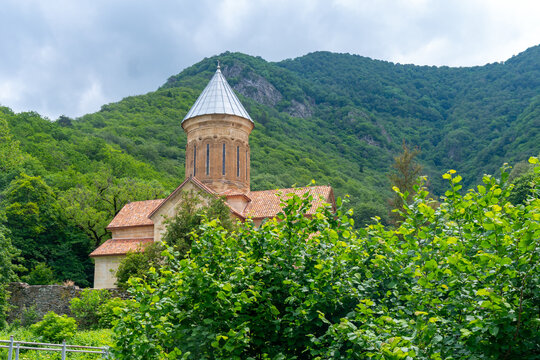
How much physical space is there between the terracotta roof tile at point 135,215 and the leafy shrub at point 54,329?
840 cm

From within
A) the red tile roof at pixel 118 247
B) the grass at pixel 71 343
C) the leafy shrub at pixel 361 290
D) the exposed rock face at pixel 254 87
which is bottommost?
the grass at pixel 71 343

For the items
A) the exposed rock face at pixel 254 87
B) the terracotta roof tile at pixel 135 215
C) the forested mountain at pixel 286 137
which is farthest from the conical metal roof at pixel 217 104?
the exposed rock face at pixel 254 87

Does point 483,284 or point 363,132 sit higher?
point 363,132

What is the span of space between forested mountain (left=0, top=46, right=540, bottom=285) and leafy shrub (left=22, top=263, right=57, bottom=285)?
3.29ft

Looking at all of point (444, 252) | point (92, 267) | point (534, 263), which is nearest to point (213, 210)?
point (444, 252)

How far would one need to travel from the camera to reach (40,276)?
24203 mm

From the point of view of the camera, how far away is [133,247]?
1977 centimetres

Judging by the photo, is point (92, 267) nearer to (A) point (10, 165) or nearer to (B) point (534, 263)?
(A) point (10, 165)

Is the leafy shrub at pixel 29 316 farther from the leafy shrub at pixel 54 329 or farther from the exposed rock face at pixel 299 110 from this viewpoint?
the exposed rock face at pixel 299 110

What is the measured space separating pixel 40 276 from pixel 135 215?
6.87 metres

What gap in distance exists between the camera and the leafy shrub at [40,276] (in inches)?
938

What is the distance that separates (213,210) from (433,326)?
11448 mm

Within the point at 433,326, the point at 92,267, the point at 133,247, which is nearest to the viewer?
the point at 433,326

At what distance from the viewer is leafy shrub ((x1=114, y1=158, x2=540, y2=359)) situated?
10.5 ft
